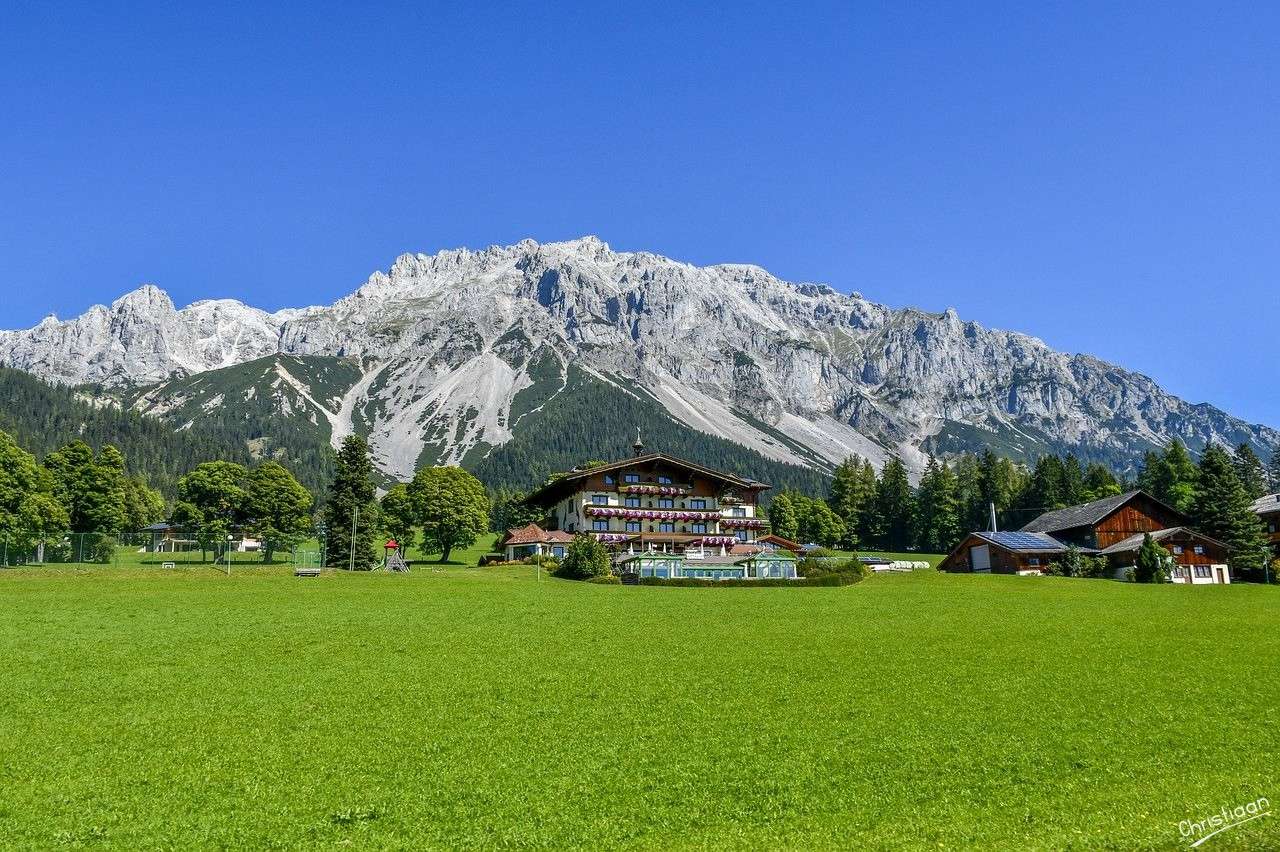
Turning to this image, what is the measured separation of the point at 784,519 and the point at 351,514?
80.2 metres

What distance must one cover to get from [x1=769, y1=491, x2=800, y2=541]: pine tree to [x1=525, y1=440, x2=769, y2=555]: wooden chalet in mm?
35594

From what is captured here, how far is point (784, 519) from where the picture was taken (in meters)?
140

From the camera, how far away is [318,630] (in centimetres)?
3203

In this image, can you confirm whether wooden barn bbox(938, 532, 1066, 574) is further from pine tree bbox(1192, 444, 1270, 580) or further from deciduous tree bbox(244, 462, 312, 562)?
deciduous tree bbox(244, 462, 312, 562)

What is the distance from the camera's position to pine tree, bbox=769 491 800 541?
137 meters

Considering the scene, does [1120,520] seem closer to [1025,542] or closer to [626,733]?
[1025,542]

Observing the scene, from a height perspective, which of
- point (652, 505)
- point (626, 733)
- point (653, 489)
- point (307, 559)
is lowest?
point (626, 733)

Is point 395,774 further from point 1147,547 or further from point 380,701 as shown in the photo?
point 1147,547

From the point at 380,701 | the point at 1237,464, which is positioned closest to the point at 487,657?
the point at 380,701

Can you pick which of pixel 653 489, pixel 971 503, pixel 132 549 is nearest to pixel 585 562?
pixel 653 489

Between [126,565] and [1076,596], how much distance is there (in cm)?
7497

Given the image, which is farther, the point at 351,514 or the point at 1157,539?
the point at 1157,539

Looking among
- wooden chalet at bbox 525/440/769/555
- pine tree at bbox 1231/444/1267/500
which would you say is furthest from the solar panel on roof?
pine tree at bbox 1231/444/1267/500

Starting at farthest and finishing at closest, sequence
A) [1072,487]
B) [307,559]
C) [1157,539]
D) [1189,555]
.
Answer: [1072,487]
[1189,555]
[1157,539]
[307,559]
